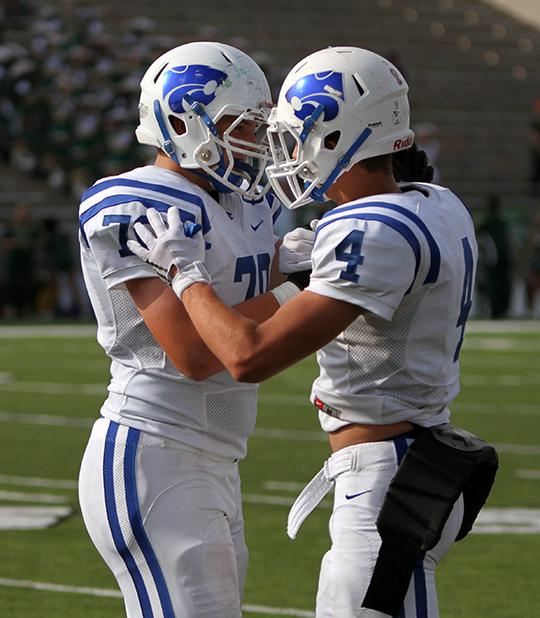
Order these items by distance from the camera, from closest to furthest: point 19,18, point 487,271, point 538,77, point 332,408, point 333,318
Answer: point 333,318 < point 332,408 < point 487,271 < point 19,18 < point 538,77

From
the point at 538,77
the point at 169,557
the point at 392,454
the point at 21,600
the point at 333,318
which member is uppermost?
the point at 333,318

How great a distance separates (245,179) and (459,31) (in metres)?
26.4

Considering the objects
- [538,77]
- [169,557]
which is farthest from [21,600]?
[538,77]

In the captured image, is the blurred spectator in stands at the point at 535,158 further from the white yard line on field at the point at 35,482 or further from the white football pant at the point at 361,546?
the white football pant at the point at 361,546

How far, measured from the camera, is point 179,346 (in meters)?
3.28

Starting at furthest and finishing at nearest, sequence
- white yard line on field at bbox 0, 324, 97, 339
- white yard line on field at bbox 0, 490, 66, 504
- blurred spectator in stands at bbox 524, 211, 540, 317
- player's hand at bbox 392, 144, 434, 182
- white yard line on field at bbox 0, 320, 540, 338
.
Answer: blurred spectator in stands at bbox 524, 211, 540, 317
white yard line on field at bbox 0, 320, 540, 338
white yard line on field at bbox 0, 324, 97, 339
white yard line on field at bbox 0, 490, 66, 504
player's hand at bbox 392, 144, 434, 182

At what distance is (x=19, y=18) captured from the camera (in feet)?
76.7

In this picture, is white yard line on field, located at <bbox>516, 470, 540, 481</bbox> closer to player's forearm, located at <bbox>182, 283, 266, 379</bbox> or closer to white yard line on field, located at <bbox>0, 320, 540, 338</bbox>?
player's forearm, located at <bbox>182, 283, 266, 379</bbox>

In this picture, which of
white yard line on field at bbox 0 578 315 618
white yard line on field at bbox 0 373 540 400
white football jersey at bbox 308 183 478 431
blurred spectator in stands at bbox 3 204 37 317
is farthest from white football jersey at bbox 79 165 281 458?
blurred spectator in stands at bbox 3 204 37 317

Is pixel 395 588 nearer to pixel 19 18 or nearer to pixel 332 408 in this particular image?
pixel 332 408

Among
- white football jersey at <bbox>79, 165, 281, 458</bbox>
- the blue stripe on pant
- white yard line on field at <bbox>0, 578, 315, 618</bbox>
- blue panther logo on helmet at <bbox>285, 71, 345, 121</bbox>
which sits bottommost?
white yard line on field at <bbox>0, 578, 315, 618</bbox>

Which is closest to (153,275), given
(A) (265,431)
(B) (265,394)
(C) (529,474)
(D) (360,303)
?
(D) (360,303)

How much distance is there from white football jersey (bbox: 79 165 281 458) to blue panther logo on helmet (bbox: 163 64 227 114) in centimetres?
17

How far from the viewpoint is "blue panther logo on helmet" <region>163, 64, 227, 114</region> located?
3.48 meters
